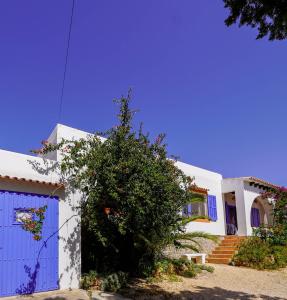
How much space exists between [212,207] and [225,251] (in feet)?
8.86

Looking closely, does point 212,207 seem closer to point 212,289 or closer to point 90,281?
point 212,289

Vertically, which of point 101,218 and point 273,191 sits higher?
point 273,191

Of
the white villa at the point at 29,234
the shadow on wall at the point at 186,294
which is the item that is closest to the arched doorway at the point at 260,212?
the shadow on wall at the point at 186,294

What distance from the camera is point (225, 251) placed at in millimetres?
16766

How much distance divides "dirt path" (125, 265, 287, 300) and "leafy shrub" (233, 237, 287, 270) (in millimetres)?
1065

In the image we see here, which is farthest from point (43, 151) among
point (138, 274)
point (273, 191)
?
point (273, 191)

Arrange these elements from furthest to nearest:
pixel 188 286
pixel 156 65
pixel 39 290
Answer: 1. pixel 156 65
2. pixel 188 286
3. pixel 39 290

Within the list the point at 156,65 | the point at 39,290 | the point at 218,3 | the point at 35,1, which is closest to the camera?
the point at 218,3

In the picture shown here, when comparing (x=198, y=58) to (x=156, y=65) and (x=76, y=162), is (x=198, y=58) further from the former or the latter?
(x=76, y=162)

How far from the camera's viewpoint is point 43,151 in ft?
34.9

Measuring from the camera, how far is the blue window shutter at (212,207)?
1864cm

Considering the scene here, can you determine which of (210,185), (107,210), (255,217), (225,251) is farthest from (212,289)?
(255,217)

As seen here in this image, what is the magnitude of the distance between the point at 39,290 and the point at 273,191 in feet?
49.9

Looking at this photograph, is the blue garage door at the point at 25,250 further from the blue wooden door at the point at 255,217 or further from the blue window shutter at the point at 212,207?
the blue wooden door at the point at 255,217
